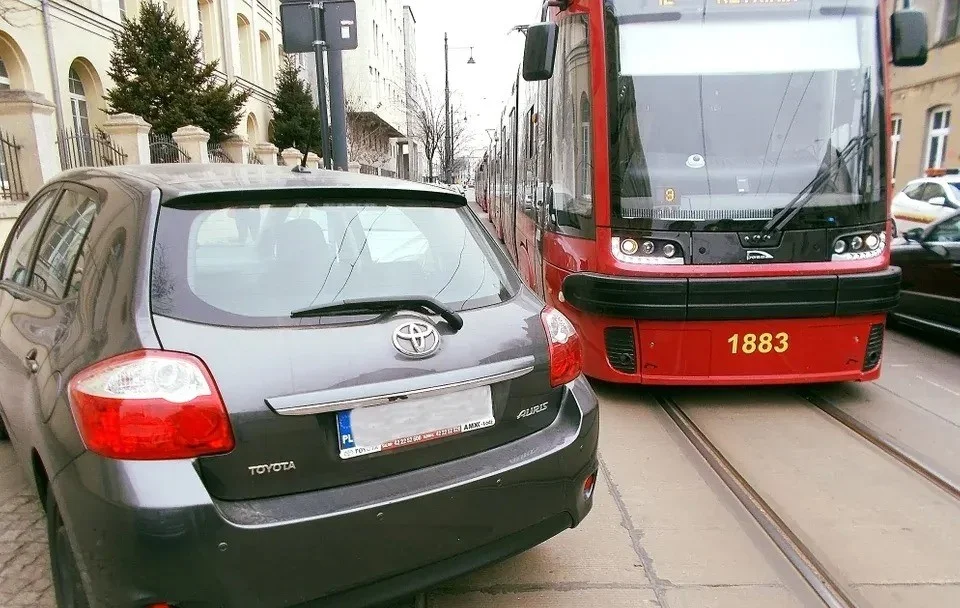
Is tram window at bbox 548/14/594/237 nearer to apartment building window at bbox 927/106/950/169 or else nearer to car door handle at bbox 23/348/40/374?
car door handle at bbox 23/348/40/374

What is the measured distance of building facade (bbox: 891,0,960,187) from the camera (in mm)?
20812

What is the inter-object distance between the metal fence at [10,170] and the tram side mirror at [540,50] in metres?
7.63

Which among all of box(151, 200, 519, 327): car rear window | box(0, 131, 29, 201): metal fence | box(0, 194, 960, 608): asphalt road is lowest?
box(0, 194, 960, 608): asphalt road

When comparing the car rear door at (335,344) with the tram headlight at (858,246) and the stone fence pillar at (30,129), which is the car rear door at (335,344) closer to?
the tram headlight at (858,246)

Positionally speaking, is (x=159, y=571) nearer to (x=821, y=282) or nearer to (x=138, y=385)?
(x=138, y=385)

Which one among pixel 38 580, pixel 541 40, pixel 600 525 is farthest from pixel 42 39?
pixel 600 525

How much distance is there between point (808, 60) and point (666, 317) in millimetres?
2002

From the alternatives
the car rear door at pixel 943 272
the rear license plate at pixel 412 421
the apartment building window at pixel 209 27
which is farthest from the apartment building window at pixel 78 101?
the rear license plate at pixel 412 421

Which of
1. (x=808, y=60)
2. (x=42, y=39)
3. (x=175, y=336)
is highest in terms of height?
(x=42, y=39)

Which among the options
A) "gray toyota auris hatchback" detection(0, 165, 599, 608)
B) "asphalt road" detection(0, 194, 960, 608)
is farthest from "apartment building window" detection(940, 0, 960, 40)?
"gray toyota auris hatchback" detection(0, 165, 599, 608)

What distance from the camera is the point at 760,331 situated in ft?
15.1

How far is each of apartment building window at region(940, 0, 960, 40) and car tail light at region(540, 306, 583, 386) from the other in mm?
24075

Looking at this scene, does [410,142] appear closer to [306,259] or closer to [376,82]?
[376,82]

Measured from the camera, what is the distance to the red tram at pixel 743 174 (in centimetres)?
450
